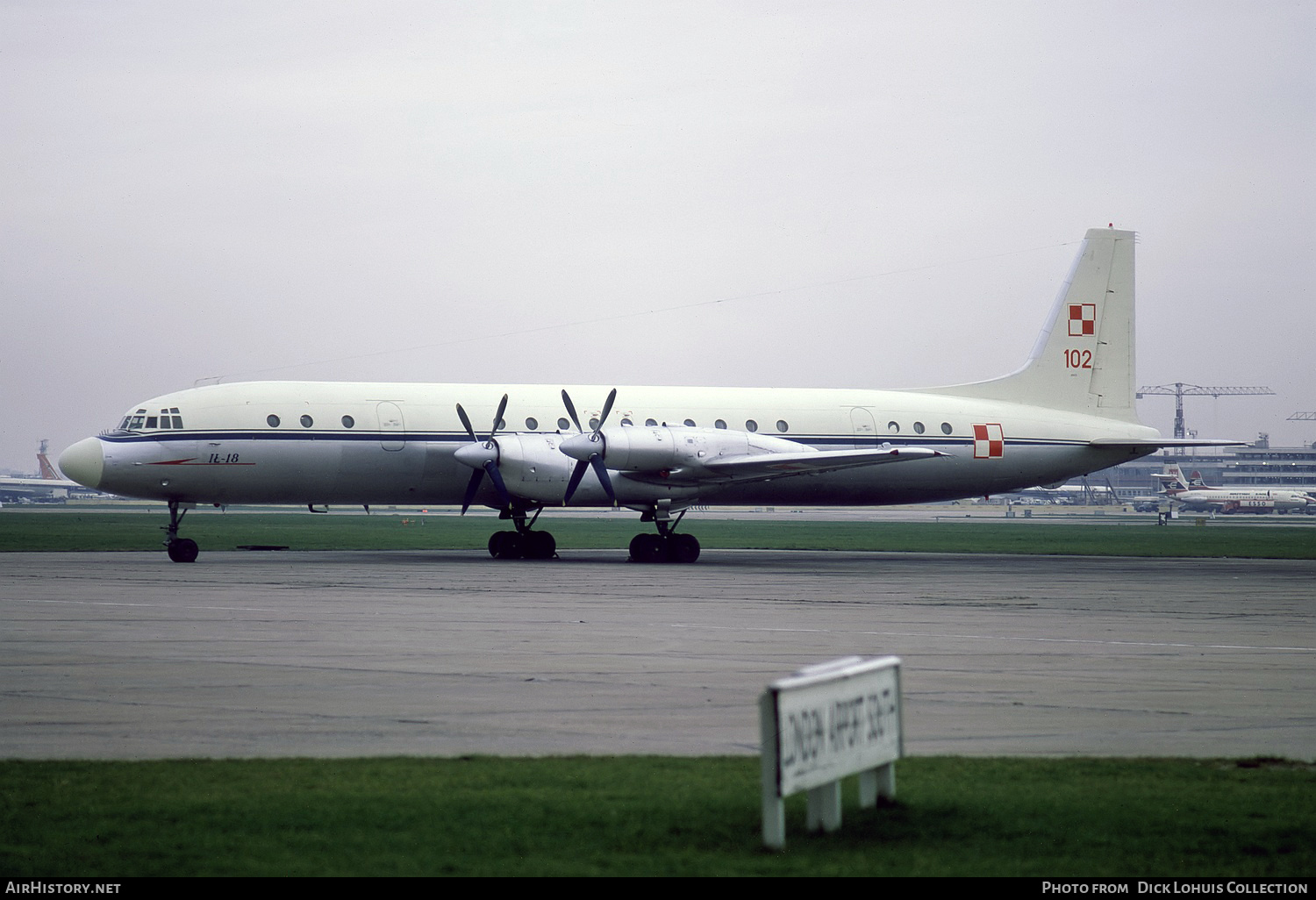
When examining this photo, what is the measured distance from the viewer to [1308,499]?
132 m

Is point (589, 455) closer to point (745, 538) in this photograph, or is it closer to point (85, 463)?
point (85, 463)

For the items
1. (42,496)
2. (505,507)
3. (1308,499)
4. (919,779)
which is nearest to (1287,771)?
(919,779)

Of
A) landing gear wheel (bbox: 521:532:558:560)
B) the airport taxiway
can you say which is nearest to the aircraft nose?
the airport taxiway

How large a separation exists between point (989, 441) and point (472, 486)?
15659 millimetres

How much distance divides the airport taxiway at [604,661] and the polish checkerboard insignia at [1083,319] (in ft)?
48.7

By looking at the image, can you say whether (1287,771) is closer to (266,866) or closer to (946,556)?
(266,866)

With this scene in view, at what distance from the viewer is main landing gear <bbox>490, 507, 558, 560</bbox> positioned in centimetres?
3544

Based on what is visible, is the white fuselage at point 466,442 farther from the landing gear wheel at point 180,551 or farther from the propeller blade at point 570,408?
the landing gear wheel at point 180,551

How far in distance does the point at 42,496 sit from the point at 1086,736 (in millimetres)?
179081

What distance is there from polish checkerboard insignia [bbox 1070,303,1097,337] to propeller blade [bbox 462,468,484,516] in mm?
19559

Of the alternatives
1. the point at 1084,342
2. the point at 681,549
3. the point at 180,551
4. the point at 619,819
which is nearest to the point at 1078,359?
the point at 1084,342

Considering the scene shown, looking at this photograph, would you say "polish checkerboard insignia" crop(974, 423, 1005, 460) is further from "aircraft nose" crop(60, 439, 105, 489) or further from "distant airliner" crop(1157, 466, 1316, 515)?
"distant airliner" crop(1157, 466, 1316, 515)

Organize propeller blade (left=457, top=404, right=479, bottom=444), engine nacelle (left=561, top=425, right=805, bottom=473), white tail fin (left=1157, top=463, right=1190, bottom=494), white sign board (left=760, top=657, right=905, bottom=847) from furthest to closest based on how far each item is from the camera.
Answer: white tail fin (left=1157, top=463, right=1190, bottom=494), propeller blade (left=457, top=404, right=479, bottom=444), engine nacelle (left=561, top=425, right=805, bottom=473), white sign board (left=760, top=657, right=905, bottom=847)
